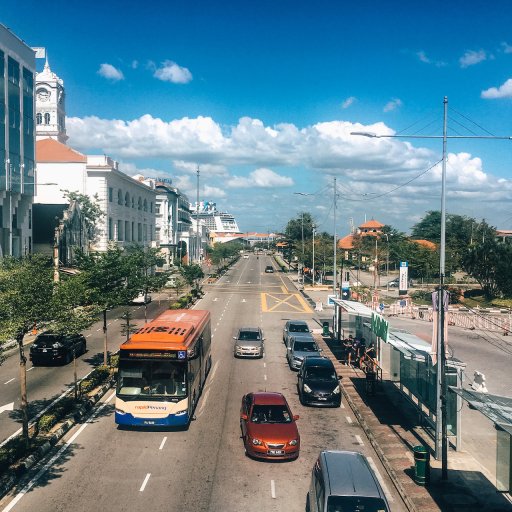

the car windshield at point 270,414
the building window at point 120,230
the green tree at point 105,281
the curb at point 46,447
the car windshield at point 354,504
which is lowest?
the curb at point 46,447

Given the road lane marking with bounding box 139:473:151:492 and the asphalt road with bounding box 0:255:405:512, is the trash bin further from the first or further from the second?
the road lane marking with bounding box 139:473:151:492

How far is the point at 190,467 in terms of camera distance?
14953mm

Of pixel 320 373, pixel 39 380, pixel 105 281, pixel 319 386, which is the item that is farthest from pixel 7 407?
pixel 320 373

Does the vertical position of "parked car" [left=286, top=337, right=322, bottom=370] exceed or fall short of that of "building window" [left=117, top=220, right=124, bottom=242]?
it falls short

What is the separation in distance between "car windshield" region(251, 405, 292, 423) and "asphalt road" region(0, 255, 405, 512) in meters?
1.11

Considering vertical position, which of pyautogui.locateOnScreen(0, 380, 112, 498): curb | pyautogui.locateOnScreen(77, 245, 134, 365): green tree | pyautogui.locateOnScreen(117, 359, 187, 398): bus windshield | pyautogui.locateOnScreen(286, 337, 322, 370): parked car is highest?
pyautogui.locateOnScreen(77, 245, 134, 365): green tree

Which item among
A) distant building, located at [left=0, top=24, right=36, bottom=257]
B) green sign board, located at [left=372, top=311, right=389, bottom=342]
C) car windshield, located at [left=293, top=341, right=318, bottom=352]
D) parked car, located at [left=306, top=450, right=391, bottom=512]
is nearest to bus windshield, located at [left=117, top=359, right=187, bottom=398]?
parked car, located at [left=306, top=450, right=391, bottom=512]

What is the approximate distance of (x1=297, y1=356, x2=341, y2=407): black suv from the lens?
2117cm

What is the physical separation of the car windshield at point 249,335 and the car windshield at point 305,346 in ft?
10.0

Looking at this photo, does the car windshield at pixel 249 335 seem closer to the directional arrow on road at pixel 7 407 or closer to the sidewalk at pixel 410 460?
the sidewalk at pixel 410 460

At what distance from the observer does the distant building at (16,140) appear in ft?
146

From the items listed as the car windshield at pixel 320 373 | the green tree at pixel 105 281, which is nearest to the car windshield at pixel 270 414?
the car windshield at pixel 320 373

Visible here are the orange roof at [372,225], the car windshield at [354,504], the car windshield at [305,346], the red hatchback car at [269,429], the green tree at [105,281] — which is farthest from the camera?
the orange roof at [372,225]

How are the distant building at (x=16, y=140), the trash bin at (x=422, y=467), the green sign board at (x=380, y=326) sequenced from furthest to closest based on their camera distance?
the distant building at (x=16, y=140)
the green sign board at (x=380, y=326)
the trash bin at (x=422, y=467)
